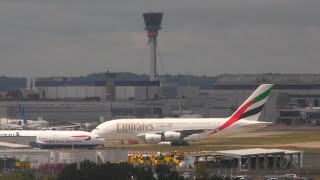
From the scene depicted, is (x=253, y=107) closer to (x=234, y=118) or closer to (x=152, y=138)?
(x=234, y=118)

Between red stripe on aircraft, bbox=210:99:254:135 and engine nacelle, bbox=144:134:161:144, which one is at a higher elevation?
red stripe on aircraft, bbox=210:99:254:135

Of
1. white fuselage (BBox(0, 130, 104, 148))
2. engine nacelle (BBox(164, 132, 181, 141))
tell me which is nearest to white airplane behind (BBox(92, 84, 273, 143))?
engine nacelle (BBox(164, 132, 181, 141))

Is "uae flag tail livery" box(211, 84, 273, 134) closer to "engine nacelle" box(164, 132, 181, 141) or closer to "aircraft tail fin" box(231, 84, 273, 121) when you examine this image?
"aircraft tail fin" box(231, 84, 273, 121)

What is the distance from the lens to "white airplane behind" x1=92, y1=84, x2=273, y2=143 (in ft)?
446

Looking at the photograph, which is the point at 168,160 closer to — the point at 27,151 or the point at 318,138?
the point at 27,151

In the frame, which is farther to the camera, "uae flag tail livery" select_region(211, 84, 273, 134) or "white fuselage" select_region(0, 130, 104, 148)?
"uae flag tail livery" select_region(211, 84, 273, 134)

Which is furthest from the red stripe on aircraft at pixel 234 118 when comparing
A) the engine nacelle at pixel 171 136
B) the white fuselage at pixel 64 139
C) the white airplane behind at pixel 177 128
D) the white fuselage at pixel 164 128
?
the white fuselage at pixel 64 139

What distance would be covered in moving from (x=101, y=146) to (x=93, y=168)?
165 feet

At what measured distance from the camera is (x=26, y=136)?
12306cm

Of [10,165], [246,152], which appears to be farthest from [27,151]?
[246,152]

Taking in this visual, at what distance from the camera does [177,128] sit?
13750 centimetres

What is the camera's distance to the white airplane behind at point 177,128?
13588 centimetres

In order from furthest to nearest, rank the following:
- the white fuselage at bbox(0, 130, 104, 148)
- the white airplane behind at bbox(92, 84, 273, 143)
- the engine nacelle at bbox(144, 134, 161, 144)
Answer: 1. the white airplane behind at bbox(92, 84, 273, 143)
2. the engine nacelle at bbox(144, 134, 161, 144)
3. the white fuselage at bbox(0, 130, 104, 148)

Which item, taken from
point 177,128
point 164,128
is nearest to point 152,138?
point 164,128
